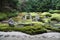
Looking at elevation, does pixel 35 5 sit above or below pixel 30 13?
above

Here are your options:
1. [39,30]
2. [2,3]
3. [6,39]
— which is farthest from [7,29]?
[2,3]

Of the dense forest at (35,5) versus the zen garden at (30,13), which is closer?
the zen garden at (30,13)

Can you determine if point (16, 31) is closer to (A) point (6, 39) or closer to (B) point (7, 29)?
(B) point (7, 29)

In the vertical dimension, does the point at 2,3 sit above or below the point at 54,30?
above

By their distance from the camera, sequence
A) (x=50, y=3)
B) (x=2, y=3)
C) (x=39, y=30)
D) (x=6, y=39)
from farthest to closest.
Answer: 1. (x=50, y=3)
2. (x=2, y=3)
3. (x=39, y=30)
4. (x=6, y=39)

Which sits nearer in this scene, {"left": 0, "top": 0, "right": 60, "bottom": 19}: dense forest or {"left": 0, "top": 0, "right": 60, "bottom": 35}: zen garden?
{"left": 0, "top": 0, "right": 60, "bottom": 35}: zen garden

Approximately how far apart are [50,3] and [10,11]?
7102mm

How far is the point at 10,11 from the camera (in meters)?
22.7

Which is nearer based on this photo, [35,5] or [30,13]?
[30,13]

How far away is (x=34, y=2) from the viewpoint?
26984 mm

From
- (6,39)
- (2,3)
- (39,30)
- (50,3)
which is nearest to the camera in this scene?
(6,39)

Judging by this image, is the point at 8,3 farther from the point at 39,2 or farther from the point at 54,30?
the point at 54,30

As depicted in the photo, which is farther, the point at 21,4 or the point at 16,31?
the point at 21,4

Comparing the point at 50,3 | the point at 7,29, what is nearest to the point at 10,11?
the point at 50,3
